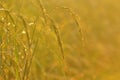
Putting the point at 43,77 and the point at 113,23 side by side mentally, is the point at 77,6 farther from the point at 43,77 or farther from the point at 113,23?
the point at 43,77

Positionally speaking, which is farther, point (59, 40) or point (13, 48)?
point (13, 48)

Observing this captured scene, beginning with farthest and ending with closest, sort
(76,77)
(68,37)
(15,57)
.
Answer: (68,37), (76,77), (15,57)

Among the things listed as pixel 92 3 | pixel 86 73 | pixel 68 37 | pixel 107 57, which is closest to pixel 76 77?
pixel 86 73

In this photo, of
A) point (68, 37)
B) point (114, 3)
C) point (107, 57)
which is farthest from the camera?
point (114, 3)

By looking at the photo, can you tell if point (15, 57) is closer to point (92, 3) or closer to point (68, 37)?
point (68, 37)

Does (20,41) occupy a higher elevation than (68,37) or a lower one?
higher

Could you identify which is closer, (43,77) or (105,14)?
(43,77)

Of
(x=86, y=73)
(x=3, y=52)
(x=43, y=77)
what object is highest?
(x=3, y=52)

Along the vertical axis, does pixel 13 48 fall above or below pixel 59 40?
below
